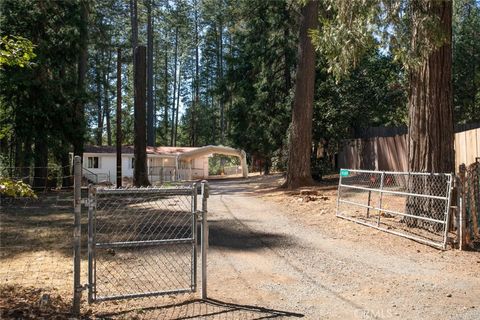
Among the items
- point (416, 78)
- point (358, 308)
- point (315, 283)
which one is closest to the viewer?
point (358, 308)

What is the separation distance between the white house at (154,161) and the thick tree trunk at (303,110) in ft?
58.5

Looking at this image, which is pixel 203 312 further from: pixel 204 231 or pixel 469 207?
pixel 469 207

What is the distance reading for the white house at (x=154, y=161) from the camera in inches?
1508

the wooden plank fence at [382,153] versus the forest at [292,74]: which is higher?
the forest at [292,74]

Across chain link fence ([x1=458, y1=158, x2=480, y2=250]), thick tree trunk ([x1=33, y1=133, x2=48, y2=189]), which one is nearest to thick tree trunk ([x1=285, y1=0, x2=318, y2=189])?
chain link fence ([x1=458, y1=158, x2=480, y2=250])

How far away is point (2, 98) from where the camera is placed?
23781mm

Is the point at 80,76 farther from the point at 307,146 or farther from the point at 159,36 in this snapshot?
the point at 159,36

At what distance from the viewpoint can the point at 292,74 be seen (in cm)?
3350

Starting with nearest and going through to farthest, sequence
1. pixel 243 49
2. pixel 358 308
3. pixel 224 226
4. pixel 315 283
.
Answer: pixel 358 308 < pixel 315 283 < pixel 224 226 < pixel 243 49

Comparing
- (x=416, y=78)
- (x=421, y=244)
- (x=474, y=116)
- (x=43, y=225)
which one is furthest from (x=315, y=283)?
(x=474, y=116)

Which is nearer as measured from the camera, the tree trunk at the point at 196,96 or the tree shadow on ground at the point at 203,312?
the tree shadow on ground at the point at 203,312

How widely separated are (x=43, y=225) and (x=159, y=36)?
51.7m

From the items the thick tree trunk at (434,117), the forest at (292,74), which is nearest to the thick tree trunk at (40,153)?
the forest at (292,74)

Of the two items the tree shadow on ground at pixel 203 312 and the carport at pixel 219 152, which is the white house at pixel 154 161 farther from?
the tree shadow on ground at pixel 203 312
